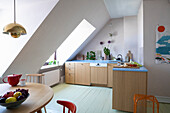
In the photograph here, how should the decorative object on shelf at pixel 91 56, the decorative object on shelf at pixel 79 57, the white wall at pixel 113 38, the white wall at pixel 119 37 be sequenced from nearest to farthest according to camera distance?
the white wall at pixel 119 37 → the white wall at pixel 113 38 → the decorative object on shelf at pixel 91 56 → the decorative object on shelf at pixel 79 57

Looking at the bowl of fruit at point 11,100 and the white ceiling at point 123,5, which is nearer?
the bowl of fruit at point 11,100

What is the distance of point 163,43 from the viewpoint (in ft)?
9.38

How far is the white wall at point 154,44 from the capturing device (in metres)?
2.85

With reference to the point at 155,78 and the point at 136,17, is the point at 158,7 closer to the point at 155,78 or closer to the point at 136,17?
the point at 136,17

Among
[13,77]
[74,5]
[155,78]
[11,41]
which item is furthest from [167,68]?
[11,41]

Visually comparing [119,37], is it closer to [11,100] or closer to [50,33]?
[50,33]

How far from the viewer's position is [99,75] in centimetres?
412

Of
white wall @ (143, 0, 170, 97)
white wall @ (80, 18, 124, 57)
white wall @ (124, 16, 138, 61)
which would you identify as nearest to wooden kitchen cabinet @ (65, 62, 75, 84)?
white wall @ (80, 18, 124, 57)

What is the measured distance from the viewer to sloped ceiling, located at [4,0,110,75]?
234cm

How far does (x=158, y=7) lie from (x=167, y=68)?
5.07 feet

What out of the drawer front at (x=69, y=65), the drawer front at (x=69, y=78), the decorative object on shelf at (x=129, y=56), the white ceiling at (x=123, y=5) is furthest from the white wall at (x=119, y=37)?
the drawer front at (x=69, y=78)

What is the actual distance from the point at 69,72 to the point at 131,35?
276cm

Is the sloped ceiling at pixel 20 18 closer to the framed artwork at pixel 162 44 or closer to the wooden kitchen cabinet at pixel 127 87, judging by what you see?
the wooden kitchen cabinet at pixel 127 87

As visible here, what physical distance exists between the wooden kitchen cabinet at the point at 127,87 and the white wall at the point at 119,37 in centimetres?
231
